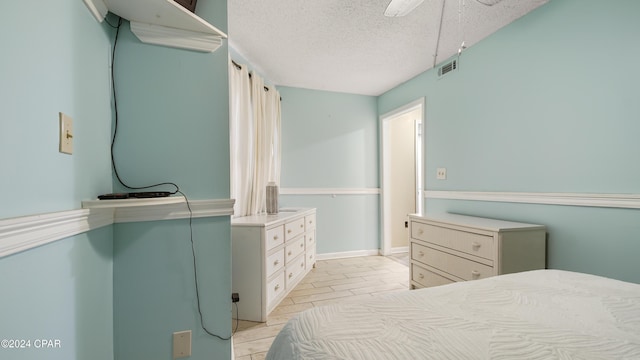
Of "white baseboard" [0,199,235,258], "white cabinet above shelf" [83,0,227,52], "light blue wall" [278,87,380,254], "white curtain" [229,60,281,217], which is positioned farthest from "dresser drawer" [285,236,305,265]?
"white cabinet above shelf" [83,0,227,52]

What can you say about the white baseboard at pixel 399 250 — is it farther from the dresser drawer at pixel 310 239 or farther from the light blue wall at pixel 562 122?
the light blue wall at pixel 562 122

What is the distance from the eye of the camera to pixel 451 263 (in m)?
2.17

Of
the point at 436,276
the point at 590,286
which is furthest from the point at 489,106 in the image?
the point at 590,286

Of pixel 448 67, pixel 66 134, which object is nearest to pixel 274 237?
pixel 66 134

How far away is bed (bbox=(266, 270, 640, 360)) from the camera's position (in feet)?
2.05

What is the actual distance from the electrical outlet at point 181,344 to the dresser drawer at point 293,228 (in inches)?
54.5

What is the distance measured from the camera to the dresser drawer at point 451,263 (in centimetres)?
192

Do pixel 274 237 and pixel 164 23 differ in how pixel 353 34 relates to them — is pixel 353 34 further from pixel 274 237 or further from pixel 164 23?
pixel 274 237

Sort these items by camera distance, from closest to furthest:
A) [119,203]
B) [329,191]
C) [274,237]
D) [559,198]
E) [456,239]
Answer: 1. [119,203]
2. [559,198]
3. [456,239]
4. [274,237]
5. [329,191]

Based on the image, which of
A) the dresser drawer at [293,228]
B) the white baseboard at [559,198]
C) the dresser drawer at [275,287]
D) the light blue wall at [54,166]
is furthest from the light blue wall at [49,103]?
the white baseboard at [559,198]

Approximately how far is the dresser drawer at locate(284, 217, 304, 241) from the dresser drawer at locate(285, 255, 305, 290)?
269 mm

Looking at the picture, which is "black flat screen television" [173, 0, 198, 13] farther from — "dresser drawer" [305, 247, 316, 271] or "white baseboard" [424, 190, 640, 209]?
"dresser drawer" [305, 247, 316, 271]

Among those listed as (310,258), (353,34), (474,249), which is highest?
(353,34)

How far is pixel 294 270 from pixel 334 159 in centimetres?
174
